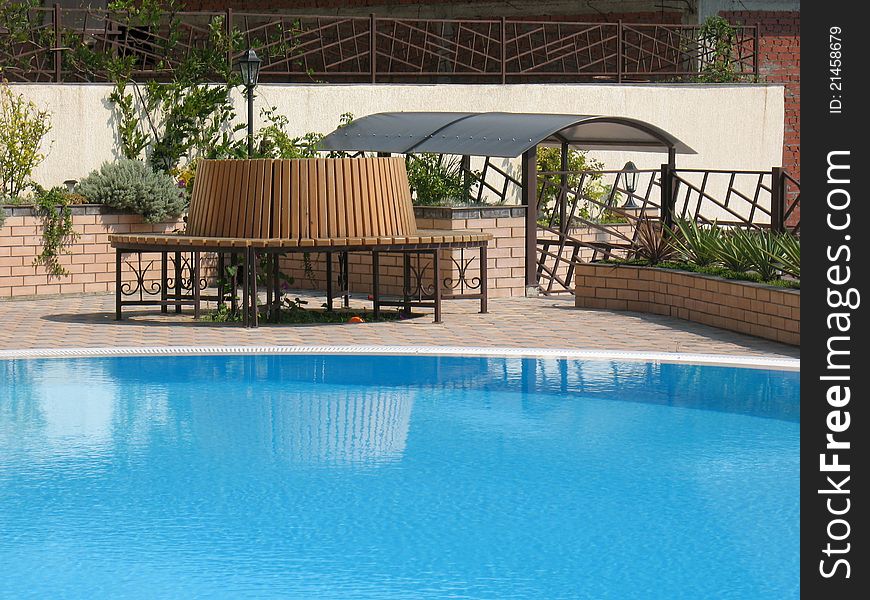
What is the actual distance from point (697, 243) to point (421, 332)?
3120 mm

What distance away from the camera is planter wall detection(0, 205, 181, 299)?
669 inches

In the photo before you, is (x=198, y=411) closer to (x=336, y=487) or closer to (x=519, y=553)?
(x=336, y=487)

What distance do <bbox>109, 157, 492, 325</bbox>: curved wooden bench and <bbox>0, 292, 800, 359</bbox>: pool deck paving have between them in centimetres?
53

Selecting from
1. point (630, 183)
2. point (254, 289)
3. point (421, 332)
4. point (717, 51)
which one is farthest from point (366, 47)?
point (421, 332)

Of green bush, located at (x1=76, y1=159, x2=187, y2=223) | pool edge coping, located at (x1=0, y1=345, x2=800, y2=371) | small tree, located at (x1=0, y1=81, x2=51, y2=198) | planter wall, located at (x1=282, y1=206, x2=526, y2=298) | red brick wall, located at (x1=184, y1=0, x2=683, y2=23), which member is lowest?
pool edge coping, located at (x1=0, y1=345, x2=800, y2=371)

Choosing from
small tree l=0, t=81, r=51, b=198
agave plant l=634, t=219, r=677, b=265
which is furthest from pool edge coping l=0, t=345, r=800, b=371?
small tree l=0, t=81, r=51, b=198

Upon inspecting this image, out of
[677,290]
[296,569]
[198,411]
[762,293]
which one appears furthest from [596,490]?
[677,290]

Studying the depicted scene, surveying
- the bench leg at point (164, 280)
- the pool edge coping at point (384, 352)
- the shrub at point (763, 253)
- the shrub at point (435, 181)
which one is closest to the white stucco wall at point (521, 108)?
the shrub at point (435, 181)

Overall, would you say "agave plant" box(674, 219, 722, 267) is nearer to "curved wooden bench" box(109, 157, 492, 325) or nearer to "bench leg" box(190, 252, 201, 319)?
"curved wooden bench" box(109, 157, 492, 325)

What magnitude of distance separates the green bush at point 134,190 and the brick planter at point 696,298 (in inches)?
194

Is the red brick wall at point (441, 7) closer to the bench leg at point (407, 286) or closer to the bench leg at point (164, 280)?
the bench leg at point (407, 286)

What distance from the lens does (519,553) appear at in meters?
7.29

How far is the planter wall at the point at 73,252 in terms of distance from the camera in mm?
17000
